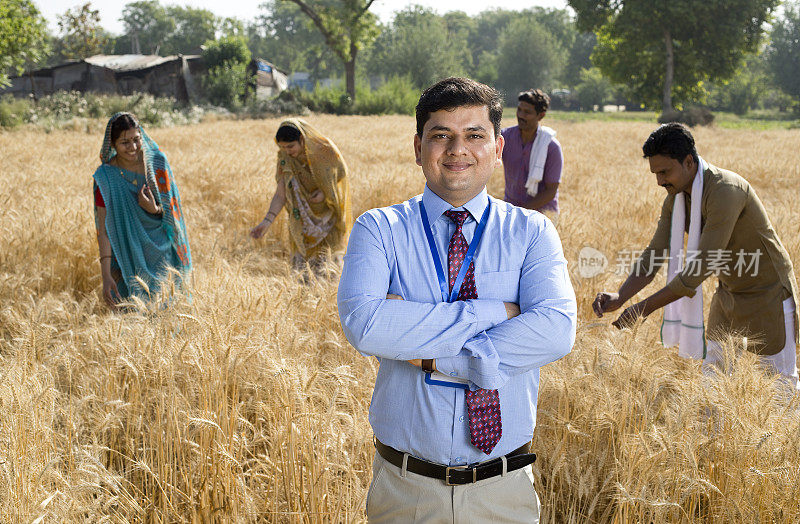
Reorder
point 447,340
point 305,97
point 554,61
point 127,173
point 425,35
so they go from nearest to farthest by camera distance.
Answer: point 447,340
point 127,173
point 305,97
point 425,35
point 554,61

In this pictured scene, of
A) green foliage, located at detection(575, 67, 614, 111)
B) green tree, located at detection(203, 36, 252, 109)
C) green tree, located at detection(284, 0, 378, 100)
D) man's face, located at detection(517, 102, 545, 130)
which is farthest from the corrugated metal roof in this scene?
green foliage, located at detection(575, 67, 614, 111)

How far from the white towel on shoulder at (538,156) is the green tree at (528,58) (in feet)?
228

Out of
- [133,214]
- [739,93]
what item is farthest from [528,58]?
[133,214]

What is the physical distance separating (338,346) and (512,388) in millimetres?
1661

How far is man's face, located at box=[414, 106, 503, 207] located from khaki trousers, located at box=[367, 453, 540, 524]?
71 centimetres

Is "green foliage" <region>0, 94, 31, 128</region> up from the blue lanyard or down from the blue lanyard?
up

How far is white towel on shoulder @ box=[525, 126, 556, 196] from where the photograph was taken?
4.71 meters

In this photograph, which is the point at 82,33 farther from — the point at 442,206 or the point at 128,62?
the point at 442,206

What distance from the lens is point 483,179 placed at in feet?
4.79

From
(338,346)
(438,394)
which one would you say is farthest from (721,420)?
(338,346)

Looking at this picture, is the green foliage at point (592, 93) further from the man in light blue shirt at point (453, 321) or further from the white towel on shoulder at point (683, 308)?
the man in light blue shirt at point (453, 321)

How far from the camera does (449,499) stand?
4.65 feet

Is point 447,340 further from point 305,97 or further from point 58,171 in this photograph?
point 305,97

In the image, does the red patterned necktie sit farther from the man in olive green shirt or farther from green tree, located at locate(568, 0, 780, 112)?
green tree, located at locate(568, 0, 780, 112)
